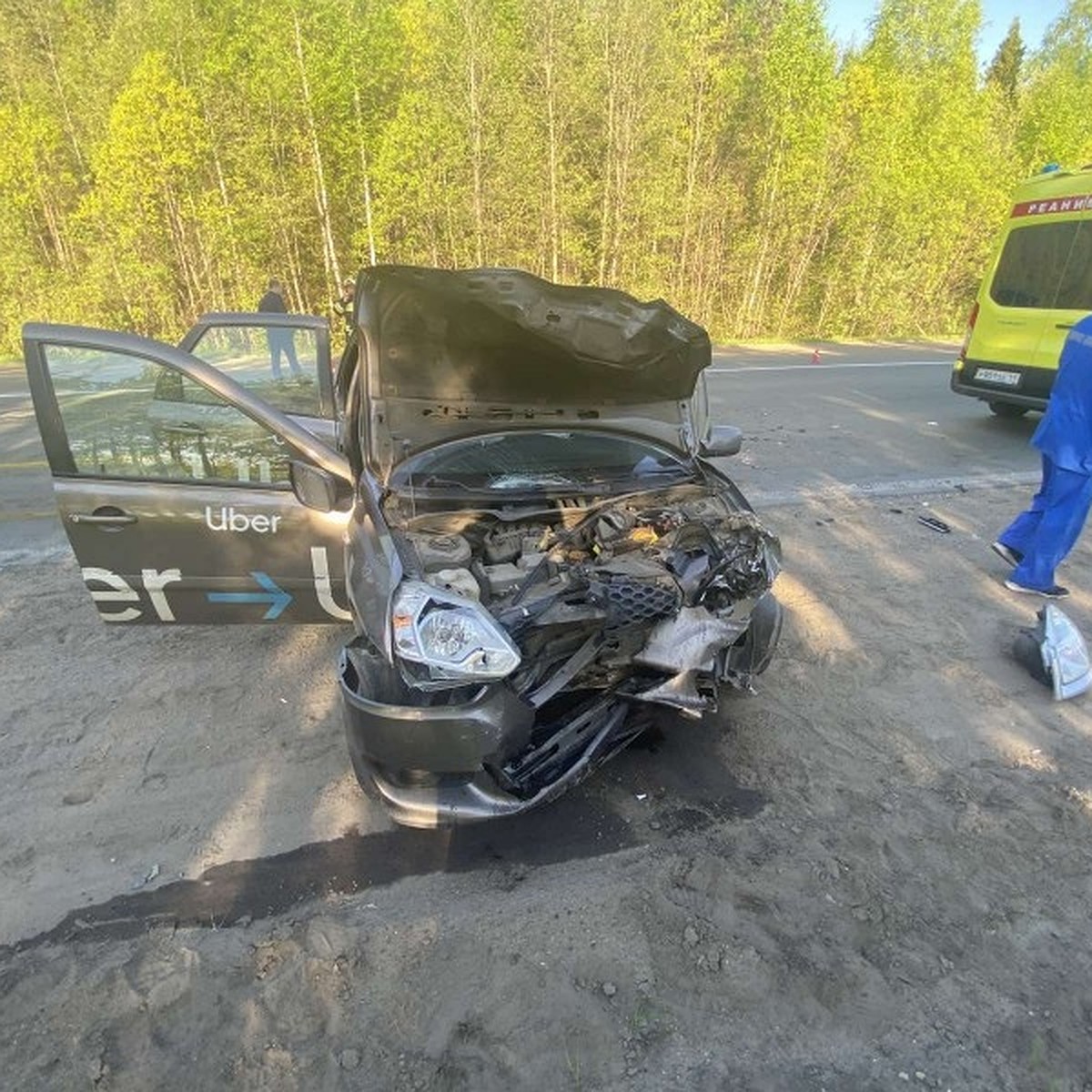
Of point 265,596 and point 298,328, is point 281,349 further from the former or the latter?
point 265,596

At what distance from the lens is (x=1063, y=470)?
4281mm

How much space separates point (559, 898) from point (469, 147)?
1520 centimetres

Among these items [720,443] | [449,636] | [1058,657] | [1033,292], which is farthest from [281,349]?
[1033,292]

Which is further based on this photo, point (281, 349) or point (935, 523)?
point (935, 523)

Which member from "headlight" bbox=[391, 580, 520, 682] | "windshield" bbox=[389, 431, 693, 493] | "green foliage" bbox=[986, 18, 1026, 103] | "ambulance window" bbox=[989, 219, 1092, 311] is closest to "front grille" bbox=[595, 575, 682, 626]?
"headlight" bbox=[391, 580, 520, 682]

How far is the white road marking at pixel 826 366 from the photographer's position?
12539 mm

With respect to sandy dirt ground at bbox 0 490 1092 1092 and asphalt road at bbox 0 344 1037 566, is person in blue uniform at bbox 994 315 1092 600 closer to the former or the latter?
sandy dirt ground at bbox 0 490 1092 1092

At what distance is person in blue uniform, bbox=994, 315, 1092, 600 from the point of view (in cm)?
418

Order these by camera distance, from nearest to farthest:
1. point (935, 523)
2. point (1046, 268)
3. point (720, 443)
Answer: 1. point (720, 443)
2. point (935, 523)
3. point (1046, 268)

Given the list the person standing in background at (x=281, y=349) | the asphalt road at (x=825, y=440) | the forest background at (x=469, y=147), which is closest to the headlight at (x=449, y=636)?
the person standing in background at (x=281, y=349)

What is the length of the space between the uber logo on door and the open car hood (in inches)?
22.8

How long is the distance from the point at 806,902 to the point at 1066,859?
3.23 ft

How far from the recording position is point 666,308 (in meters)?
3.12

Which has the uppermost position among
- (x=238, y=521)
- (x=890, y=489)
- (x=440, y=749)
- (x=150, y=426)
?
(x=150, y=426)
